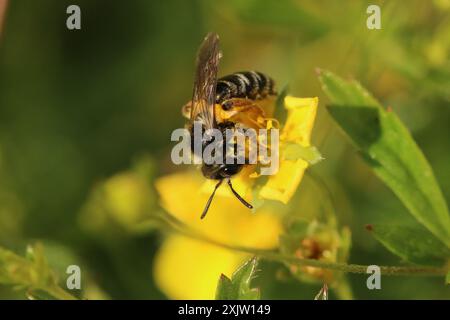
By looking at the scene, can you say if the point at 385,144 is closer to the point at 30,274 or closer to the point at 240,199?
the point at 240,199

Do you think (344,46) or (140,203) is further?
(344,46)

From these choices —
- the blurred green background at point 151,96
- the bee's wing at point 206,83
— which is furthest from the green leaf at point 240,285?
the blurred green background at point 151,96

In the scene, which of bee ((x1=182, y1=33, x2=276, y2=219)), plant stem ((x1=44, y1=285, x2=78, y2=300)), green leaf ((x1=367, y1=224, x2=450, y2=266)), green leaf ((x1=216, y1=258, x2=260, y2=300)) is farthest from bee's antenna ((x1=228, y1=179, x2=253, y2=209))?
plant stem ((x1=44, y1=285, x2=78, y2=300))

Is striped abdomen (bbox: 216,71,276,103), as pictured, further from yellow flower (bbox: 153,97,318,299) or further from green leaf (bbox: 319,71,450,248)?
yellow flower (bbox: 153,97,318,299)

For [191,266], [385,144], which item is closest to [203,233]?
[191,266]

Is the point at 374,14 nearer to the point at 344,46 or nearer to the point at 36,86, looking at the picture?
the point at 344,46

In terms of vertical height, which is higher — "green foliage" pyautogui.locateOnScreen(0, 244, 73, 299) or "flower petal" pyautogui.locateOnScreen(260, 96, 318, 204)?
"flower petal" pyautogui.locateOnScreen(260, 96, 318, 204)
